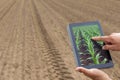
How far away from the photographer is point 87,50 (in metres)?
2.09

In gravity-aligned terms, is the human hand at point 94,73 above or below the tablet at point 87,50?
below

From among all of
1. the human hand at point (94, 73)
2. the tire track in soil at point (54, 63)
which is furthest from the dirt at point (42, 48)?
the human hand at point (94, 73)

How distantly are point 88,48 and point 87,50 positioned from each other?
17 mm

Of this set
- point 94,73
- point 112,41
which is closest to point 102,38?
point 112,41

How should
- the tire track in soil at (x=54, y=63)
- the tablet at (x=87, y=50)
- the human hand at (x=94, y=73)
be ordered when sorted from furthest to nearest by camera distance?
the tire track in soil at (x=54, y=63) < the tablet at (x=87, y=50) < the human hand at (x=94, y=73)

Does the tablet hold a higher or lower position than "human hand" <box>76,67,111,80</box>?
higher

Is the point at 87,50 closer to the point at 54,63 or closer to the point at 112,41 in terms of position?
the point at 112,41

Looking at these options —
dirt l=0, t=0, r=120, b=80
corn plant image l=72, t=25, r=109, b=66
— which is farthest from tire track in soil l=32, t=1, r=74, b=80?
corn plant image l=72, t=25, r=109, b=66

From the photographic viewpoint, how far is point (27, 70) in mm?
7438

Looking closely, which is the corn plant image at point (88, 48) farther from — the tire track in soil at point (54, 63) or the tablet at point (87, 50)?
the tire track in soil at point (54, 63)

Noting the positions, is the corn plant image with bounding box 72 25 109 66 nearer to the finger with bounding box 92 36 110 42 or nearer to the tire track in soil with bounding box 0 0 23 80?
the finger with bounding box 92 36 110 42

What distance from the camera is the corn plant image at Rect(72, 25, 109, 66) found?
2.08 metres

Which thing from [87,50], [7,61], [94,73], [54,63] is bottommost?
[54,63]

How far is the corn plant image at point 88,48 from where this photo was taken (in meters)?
2.08
